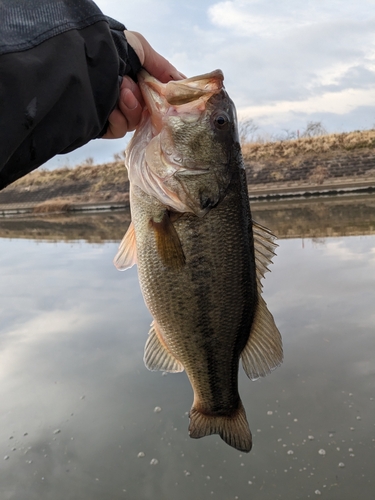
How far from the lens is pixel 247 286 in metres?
1.94

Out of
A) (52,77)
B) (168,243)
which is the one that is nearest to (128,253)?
(168,243)

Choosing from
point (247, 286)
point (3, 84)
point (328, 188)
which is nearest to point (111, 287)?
point (247, 286)

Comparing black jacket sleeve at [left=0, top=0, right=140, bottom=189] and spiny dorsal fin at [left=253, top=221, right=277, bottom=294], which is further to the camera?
spiny dorsal fin at [left=253, top=221, right=277, bottom=294]

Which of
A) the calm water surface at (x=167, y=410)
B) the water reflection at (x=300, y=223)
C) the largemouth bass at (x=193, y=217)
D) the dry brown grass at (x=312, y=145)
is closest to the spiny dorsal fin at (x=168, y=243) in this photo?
the largemouth bass at (x=193, y=217)

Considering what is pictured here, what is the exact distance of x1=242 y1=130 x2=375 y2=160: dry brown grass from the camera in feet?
68.3

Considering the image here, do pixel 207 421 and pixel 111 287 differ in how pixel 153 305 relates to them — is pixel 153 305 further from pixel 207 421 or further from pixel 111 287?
pixel 111 287

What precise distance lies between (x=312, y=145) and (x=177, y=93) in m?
21.9

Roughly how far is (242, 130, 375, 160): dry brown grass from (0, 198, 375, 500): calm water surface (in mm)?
16810

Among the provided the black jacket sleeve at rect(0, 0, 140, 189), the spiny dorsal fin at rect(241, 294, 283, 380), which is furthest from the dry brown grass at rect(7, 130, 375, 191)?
the black jacket sleeve at rect(0, 0, 140, 189)

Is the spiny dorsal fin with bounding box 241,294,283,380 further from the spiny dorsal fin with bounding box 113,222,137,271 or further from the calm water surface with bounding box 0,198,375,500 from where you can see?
the calm water surface with bounding box 0,198,375,500

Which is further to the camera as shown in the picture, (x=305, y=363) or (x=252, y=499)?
(x=305, y=363)

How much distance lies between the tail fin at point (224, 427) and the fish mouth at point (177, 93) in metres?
1.39

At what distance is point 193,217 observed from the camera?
1.84m

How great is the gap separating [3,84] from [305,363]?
3.46 m
